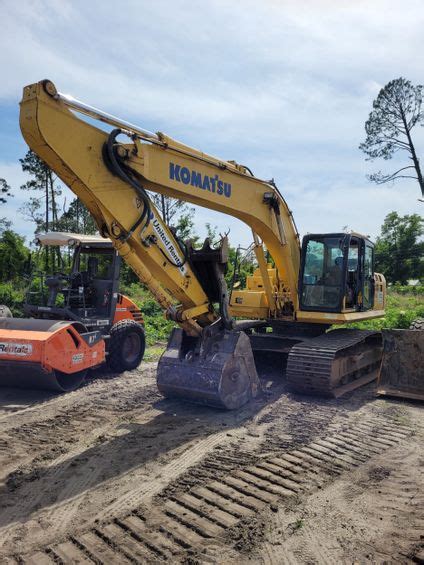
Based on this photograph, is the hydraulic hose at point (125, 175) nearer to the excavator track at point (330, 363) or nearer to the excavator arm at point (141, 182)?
the excavator arm at point (141, 182)

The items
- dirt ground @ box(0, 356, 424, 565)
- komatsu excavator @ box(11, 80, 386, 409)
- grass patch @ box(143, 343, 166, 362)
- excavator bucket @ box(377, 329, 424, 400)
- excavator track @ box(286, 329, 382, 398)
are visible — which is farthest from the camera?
grass patch @ box(143, 343, 166, 362)

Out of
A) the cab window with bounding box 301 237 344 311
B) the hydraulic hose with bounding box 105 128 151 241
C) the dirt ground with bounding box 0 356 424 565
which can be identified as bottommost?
the dirt ground with bounding box 0 356 424 565

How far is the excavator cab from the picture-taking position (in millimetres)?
7574

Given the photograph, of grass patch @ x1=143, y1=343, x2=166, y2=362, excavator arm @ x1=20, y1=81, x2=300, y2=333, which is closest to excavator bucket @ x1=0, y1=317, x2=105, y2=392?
excavator arm @ x1=20, y1=81, x2=300, y2=333

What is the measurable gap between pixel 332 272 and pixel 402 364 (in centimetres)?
176

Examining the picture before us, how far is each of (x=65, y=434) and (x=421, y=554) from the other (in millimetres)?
3770

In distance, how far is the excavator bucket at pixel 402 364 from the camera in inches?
281

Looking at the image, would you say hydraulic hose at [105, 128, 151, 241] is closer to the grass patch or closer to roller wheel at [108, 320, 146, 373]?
roller wheel at [108, 320, 146, 373]

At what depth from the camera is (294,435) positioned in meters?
5.31

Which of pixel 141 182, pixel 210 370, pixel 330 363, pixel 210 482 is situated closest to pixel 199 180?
pixel 141 182

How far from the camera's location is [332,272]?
25.3 ft

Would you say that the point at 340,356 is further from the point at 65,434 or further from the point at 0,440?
the point at 0,440

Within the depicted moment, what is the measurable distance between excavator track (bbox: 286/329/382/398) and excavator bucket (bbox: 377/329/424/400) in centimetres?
45

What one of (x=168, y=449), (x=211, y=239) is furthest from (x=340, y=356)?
(x=168, y=449)
